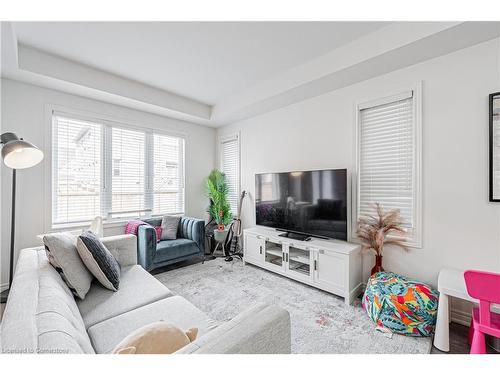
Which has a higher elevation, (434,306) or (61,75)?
(61,75)

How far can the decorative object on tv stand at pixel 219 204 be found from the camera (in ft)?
12.4

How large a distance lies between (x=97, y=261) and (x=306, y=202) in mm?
2173

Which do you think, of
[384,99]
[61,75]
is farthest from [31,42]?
[384,99]

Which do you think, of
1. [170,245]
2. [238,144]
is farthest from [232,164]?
[170,245]

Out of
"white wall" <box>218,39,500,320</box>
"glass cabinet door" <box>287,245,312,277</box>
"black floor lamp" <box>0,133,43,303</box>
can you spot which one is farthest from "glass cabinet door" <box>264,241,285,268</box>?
"black floor lamp" <box>0,133,43,303</box>

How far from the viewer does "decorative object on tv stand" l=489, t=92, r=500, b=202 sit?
1.80 metres

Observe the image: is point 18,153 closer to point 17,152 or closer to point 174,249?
point 17,152

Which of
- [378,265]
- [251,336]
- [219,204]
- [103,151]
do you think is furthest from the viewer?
[219,204]

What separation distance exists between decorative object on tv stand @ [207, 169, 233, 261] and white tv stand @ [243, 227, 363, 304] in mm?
753

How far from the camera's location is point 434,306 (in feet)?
5.82

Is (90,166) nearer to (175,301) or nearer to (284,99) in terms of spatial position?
(175,301)

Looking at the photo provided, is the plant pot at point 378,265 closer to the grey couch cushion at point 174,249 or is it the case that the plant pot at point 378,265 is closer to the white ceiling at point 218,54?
the white ceiling at point 218,54

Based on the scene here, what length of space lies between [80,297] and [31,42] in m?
2.52

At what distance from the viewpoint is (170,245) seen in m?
3.06
